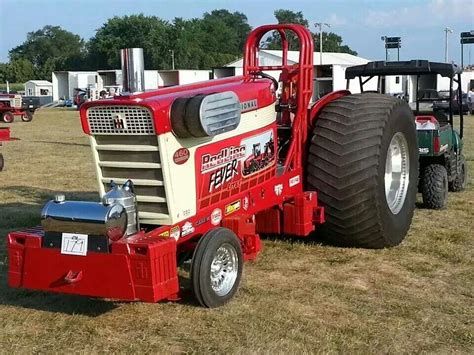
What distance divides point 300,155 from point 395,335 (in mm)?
2178

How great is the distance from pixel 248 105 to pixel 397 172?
2.27 m

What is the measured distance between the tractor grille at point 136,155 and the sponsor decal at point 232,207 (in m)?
0.65

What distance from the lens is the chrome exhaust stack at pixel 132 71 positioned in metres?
4.63

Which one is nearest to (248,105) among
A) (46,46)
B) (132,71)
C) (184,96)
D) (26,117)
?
(184,96)

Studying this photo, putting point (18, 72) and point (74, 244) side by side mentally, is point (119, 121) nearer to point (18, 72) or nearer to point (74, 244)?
point (74, 244)

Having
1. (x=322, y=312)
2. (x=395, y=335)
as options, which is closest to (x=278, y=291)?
(x=322, y=312)

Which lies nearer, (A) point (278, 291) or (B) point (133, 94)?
(B) point (133, 94)

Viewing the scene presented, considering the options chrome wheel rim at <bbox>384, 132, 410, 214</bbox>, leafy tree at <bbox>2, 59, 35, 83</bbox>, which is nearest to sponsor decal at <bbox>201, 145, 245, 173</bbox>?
chrome wheel rim at <bbox>384, 132, 410, 214</bbox>

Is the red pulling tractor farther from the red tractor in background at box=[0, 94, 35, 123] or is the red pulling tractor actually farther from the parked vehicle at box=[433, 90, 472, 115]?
Result: the red tractor in background at box=[0, 94, 35, 123]

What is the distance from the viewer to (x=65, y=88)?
6250cm

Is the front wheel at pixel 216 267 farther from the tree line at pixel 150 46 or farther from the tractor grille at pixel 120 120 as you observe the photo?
the tree line at pixel 150 46

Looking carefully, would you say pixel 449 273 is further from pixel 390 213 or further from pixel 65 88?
pixel 65 88

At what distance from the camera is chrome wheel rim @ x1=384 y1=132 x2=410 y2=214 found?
21.7ft

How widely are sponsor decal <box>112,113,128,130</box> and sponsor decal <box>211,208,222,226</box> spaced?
3.04 ft
